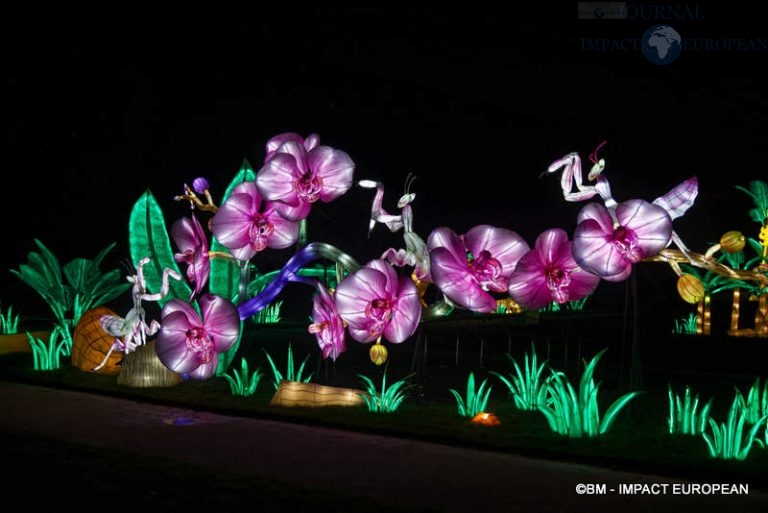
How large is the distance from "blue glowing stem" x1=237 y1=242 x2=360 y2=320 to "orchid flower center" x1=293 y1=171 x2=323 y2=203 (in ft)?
1.98

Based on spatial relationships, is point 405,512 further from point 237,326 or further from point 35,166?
point 35,166

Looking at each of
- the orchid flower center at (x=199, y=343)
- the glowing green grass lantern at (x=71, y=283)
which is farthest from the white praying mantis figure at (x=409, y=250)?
the glowing green grass lantern at (x=71, y=283)

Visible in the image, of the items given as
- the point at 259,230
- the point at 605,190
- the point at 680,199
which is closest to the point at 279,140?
the point at 259,230

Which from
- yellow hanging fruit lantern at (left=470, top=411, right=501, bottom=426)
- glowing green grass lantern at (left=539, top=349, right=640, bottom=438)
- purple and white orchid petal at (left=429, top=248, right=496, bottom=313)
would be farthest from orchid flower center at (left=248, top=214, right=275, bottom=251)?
glowing green grass lantern at (left=539, top=349, right=640, bottom=438)

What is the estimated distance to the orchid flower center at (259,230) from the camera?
9.08m

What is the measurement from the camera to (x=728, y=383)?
1167 centimetres

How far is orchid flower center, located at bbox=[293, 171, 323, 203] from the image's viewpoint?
28.1ft

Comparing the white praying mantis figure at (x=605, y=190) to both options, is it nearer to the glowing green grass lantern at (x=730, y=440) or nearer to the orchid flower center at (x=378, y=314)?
the glowing green grass lantern at (x=730, y=440)

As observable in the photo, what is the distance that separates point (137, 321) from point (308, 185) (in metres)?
3.06

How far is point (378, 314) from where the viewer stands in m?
7.88

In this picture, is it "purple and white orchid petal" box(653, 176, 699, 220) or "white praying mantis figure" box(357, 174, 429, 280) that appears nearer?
"purple and white orchid petal" box(653, 176, 699, 220)

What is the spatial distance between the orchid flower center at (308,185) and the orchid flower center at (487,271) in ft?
6.40

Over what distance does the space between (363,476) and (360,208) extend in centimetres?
2048

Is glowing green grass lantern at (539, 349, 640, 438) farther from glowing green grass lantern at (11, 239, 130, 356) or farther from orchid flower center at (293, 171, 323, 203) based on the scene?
glowing green grass lantern at (11, 239, 130, 356)
